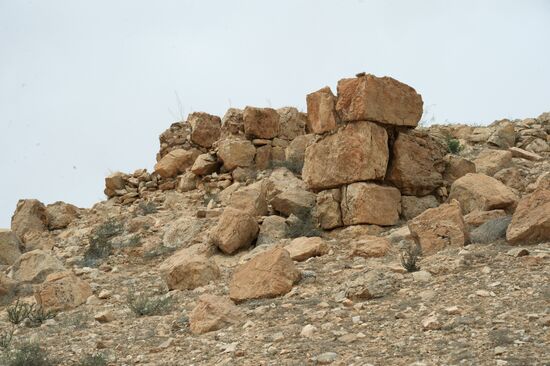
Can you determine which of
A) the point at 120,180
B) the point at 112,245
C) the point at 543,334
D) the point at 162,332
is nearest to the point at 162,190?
the point at 120,180

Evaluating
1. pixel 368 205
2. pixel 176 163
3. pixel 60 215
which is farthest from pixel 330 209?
pixel 60 215

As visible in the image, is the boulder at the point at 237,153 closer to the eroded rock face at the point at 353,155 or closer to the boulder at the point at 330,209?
the eroded rock face at the point at 353,155

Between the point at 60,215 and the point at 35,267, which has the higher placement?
the point at 60,215

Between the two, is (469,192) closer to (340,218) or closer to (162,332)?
(340,218)

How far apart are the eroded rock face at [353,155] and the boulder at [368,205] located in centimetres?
20

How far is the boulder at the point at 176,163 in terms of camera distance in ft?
48.2

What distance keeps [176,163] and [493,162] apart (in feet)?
24.6

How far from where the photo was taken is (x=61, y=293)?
25.8 ft

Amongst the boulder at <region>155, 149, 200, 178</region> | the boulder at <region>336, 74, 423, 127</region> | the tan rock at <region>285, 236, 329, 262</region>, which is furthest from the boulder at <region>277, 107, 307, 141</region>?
the tan rock at <region>285, 236, 329, 262</region>

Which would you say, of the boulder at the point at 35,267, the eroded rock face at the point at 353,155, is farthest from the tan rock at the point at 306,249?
the boulder at the point at 35,267

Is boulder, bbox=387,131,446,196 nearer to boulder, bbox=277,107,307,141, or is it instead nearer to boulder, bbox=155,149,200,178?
boulder, bbox=277,107,307,141

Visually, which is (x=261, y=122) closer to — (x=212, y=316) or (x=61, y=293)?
(x=61, y=293)

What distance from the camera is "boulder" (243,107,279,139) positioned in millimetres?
13445

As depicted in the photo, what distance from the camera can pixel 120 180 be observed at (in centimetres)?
1530
